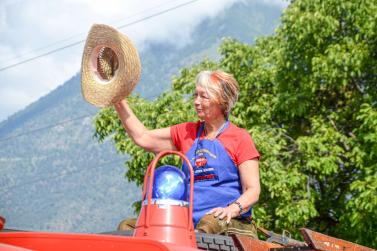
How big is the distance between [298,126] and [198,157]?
13927 millimetres

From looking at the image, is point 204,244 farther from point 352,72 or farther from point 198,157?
point 352,72

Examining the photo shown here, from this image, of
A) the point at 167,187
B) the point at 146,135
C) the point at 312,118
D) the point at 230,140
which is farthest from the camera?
the point at 312,118

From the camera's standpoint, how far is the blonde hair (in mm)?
4984

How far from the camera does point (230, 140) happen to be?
4.90m

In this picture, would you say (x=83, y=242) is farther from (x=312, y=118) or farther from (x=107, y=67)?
(x=312, y=118)

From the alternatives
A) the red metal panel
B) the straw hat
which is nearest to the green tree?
the straw hat

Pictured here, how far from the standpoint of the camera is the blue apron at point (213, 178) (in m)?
4.74

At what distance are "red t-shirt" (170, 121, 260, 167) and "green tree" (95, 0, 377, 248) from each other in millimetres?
9235

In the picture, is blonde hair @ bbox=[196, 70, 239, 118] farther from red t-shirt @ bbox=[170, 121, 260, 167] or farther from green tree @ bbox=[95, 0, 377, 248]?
green tree @ bbox=[95, 0, 377, 248]

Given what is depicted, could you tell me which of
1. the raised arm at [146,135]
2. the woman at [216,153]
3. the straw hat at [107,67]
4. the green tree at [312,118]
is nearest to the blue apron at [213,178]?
the woman at [216,153]

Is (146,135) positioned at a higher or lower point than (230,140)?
higher

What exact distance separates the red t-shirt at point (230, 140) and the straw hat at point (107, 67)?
0.55 m

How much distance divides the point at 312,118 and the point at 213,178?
12.5m

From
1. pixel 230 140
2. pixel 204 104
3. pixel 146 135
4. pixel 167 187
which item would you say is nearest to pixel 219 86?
pixel 204 104
